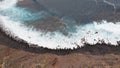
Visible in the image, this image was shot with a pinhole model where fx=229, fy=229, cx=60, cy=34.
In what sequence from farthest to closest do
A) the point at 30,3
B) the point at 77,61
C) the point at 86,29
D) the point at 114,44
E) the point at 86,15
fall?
the point at 30,3, the point at 86,15, the point at 86,29, the point at 114,44, the point at 77,61

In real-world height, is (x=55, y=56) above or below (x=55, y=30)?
below

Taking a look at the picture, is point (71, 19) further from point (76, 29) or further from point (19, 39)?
point (19, 39)

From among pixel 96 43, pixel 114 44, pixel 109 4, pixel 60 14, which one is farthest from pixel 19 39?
pixel 109 4

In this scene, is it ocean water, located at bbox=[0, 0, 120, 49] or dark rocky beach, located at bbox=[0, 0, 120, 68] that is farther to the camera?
ocean water, located at bbox=[0, 0, 120, 49]

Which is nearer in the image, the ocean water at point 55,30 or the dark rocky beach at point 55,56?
the dark rocky beach at point 55,56

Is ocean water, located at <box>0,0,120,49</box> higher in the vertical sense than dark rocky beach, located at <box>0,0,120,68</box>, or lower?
higher

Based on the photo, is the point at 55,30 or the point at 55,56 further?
the point at 55,30

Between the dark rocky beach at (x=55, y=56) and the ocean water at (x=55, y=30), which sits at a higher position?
the ocean water at (x=55, y=30)

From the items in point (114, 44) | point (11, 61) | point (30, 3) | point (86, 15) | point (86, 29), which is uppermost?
point (30, 3)
